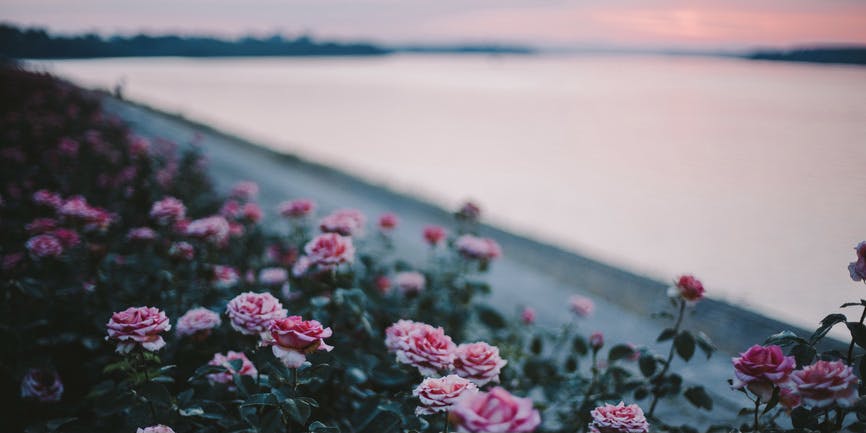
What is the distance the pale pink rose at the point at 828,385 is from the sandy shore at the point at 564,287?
31.7 inches

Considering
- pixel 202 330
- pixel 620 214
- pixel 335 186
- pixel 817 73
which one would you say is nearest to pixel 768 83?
pixel 817 73

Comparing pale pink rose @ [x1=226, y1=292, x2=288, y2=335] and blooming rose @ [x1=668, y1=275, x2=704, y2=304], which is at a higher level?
blooming rose @ [x1=668, y1=275, x2=704, y2=304]

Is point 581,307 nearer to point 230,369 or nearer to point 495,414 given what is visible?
point 230,369

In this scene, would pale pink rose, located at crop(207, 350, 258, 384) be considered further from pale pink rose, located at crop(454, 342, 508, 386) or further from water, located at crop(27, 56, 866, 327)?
water, located at crop(27, 56, 866, 327)

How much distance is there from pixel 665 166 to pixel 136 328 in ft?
35.8

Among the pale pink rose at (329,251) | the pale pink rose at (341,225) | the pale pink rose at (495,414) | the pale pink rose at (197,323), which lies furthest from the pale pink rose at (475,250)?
the pale pink rose at (495,414)

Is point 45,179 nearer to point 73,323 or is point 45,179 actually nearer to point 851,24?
point 73,323

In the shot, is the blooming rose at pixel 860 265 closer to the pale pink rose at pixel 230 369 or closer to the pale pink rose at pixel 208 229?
the pale pink rose at pixel 230 369

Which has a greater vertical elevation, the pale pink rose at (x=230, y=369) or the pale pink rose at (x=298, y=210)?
the pale pink rose at (x=298, y=210)

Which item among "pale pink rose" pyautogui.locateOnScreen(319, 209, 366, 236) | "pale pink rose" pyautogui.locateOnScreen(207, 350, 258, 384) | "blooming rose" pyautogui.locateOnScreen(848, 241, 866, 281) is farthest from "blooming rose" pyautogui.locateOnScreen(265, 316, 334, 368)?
"blooming rose" pyautogui.locateOnScreen(848, 241, 866, 281)

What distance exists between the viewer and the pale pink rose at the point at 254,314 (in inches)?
53.9

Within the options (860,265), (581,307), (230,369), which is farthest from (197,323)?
(581,307)

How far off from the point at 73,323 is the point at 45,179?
2.55 metres

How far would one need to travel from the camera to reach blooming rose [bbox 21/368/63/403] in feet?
→ 5.99
